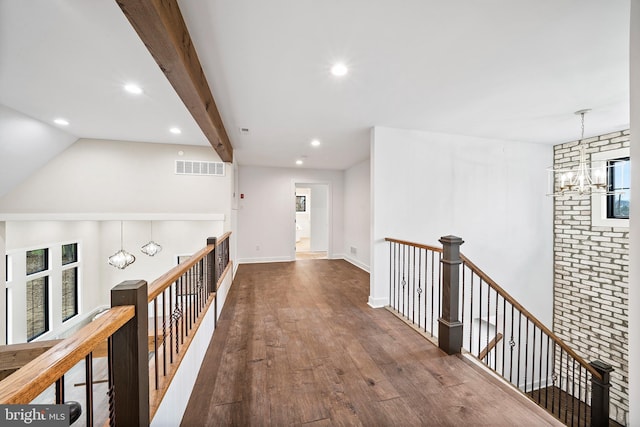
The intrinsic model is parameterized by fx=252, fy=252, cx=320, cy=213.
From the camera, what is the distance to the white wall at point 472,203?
342 cm

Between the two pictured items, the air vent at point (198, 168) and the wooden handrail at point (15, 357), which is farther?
the air vent at point (198, 168)

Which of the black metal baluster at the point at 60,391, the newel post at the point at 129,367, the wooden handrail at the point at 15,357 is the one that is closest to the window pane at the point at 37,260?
the wooden handrail at the point at 15,357

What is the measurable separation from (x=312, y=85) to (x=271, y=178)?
4.05 m

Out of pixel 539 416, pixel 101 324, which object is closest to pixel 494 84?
pixel 539 416

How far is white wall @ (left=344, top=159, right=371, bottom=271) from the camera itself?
5359 millimetres

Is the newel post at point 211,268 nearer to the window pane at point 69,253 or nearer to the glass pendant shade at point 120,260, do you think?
the glass pendant shade at point 120,260

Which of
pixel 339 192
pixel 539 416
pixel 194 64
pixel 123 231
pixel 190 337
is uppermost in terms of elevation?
pixel 194 64

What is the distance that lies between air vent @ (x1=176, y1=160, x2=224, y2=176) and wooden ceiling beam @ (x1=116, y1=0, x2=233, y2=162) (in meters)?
2.37

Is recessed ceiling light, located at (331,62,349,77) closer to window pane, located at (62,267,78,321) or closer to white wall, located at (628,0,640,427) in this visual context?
white wall, located at (628,0,640,427)

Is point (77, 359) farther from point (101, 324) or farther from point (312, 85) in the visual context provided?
point (312, 85)

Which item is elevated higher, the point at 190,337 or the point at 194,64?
the point at 194,64

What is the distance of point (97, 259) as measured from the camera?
5.55 metres

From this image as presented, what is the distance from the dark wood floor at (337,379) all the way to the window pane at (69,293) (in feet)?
14.3

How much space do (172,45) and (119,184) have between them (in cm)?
399
